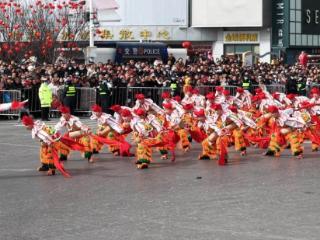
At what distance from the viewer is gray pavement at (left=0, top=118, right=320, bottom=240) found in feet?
33.8

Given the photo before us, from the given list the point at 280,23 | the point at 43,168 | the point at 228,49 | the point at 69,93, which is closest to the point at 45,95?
the point at 69,93

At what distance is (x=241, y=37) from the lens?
6212 cm

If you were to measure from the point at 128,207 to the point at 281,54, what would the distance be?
45.8 meters

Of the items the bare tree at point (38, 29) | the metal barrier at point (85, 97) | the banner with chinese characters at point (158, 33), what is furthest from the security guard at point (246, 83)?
the banner with chinese characters at point (158, 33)

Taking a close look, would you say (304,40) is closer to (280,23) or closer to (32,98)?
(280,23)

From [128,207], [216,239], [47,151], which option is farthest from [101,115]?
[216,239]

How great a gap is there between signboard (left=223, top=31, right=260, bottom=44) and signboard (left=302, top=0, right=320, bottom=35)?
11.2ft

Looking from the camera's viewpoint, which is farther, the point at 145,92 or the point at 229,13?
the point at 229,13

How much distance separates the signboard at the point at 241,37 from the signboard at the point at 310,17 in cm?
341

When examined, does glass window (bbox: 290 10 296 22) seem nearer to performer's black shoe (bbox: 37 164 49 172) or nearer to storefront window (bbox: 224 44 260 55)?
storefront window (bbox: 224 44 260 55)

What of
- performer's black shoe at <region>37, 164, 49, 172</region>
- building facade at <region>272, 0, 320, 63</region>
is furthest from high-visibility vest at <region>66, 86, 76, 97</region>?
building facade at <region>272, 0, 320, 63</region>

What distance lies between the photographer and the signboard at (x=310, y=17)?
60656 millimetres

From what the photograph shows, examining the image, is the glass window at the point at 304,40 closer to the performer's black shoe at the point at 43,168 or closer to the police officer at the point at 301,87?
the police officer at the point at 301,87

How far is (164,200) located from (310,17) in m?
50.3
